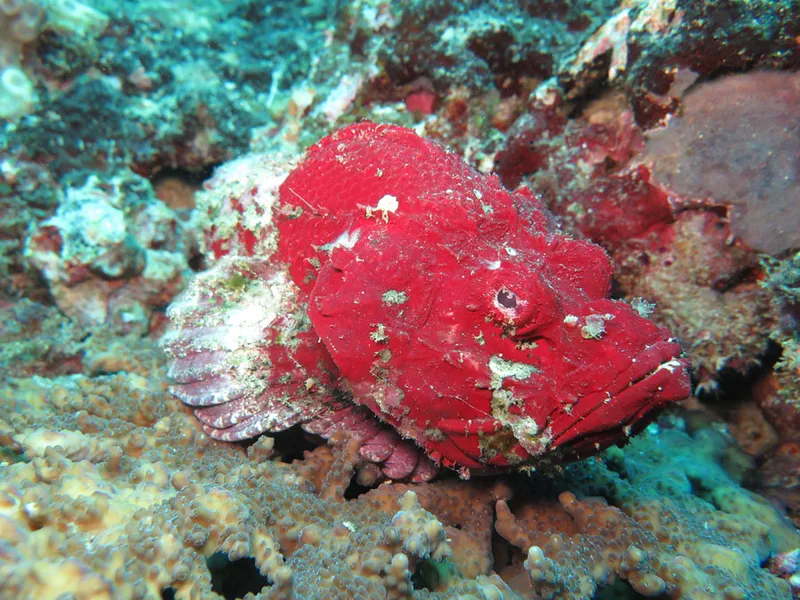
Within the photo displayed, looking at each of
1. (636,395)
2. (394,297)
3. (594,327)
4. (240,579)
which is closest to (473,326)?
(394,297)

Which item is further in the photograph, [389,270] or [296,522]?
[296,522]

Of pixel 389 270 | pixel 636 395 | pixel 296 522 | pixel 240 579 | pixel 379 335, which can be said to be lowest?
pixel 240 579

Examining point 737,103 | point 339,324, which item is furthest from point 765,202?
point 339,324

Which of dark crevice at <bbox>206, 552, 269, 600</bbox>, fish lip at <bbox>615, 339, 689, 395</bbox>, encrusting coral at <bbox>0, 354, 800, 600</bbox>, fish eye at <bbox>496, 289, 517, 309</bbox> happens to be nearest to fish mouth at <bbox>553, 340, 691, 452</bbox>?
fish lip at <bbox>615, 339, 689, 395</bbox>

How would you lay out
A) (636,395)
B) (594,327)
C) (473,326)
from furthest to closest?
(473,326) < (594,327) < (636,395)

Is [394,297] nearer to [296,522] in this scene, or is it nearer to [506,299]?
[506,299]

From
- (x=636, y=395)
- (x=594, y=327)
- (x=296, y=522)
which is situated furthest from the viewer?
(x=296, y=522)

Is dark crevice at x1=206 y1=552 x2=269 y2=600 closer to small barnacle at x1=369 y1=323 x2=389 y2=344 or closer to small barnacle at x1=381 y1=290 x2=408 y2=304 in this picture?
small barnacle at x1=369 y1=323 x2=389 y2=344

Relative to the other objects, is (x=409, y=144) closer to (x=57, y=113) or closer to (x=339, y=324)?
(x=339, y=324)

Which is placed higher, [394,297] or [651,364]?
[651,364]
